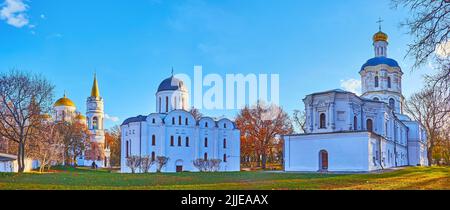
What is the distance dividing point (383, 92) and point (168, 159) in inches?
796

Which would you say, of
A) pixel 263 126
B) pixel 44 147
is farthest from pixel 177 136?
pixel 44 147

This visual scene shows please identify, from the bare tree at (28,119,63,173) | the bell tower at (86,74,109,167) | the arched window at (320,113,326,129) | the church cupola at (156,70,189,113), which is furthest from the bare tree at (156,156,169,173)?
the arched window at (320,113,326,129)

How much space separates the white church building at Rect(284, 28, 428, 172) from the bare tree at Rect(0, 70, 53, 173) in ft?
50.2

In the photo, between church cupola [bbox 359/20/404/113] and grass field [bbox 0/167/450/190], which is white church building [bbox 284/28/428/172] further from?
grass field [bbox 0/167/450/190]

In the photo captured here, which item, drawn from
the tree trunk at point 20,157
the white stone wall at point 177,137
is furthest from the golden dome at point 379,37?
the tree trunk at point 20,157

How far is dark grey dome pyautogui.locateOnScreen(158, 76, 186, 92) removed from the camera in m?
42.3

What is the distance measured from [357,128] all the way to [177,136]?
15530 mm

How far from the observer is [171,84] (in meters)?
42.4

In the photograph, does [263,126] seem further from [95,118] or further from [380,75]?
[95,118]

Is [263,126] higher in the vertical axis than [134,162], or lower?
higher

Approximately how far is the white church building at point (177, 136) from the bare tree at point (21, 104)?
11071 millimetres

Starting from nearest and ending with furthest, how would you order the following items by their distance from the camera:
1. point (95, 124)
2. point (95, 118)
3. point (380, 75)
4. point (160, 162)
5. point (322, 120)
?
point (322, 120) < point (160, 162) < point (380, 75) < point (95, 118) < point (95, 124)
